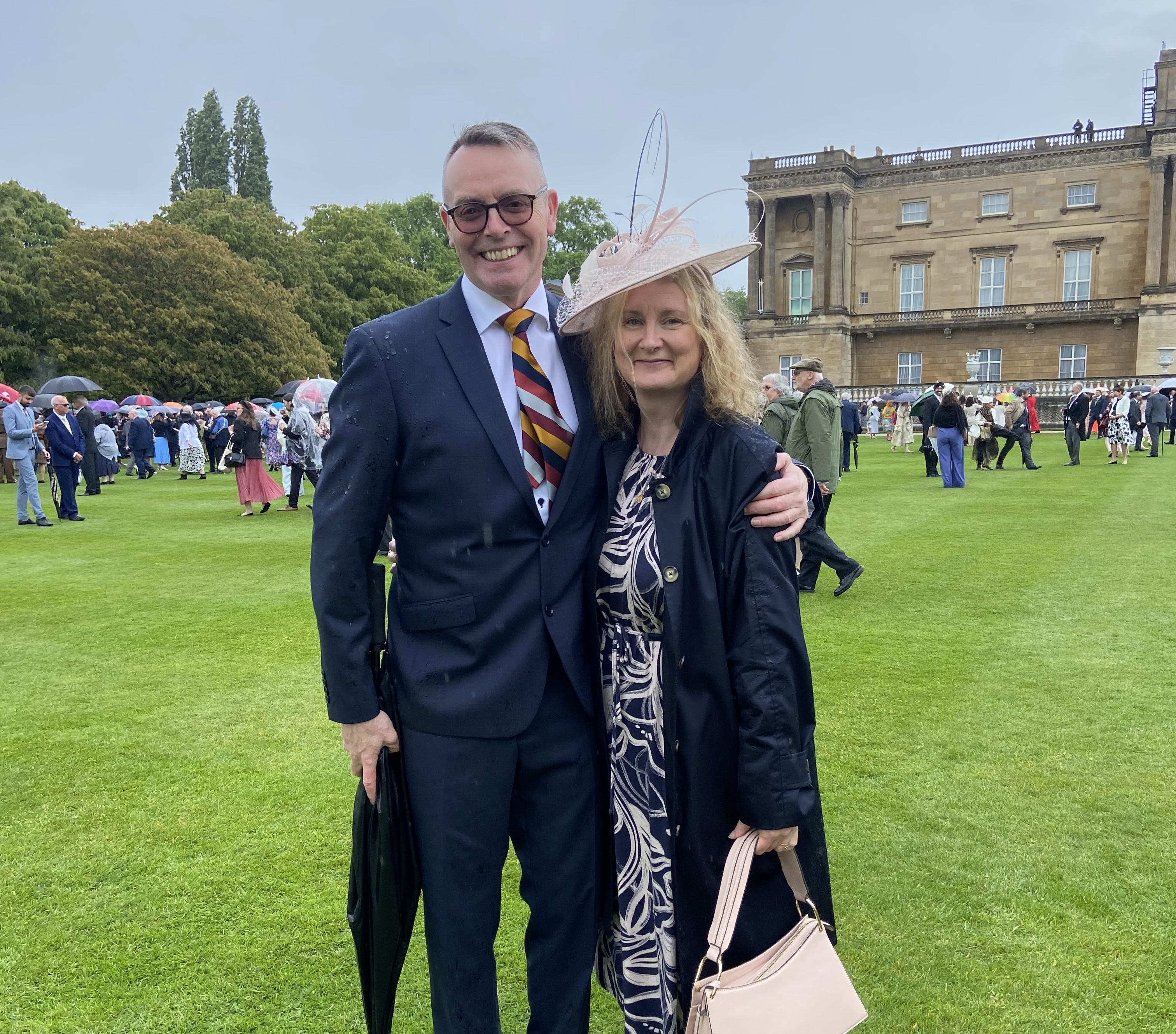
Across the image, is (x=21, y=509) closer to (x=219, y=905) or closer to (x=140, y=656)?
(x=140, y=656)

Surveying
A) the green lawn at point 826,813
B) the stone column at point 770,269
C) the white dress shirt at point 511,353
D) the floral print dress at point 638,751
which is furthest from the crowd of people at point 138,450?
the stone column at point 770,269

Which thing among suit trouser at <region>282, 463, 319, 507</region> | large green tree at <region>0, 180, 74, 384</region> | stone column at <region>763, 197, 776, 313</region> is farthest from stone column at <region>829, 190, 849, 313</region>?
suit trouser at <region>282, 463, 319, 507</region>

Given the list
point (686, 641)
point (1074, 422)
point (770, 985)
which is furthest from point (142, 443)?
point (770, 985)

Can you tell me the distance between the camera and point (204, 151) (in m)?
62.4

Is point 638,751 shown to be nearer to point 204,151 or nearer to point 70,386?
point 70,386

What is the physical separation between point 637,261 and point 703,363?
0.96 feet

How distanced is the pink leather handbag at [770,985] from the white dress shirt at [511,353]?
990 mm

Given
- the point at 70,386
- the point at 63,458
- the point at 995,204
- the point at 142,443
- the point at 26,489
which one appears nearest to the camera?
the point at 26,489

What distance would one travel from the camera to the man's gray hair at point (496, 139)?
237 centimetres

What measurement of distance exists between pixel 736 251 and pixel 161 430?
3204cm

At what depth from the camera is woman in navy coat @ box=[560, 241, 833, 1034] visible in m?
2.22

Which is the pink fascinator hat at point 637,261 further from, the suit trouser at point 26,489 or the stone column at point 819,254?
the stone column at point 819,254

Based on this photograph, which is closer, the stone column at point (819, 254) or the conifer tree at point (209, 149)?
the stone column at point (819, 254)

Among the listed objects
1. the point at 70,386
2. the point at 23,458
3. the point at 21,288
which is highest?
the point at 21,288
